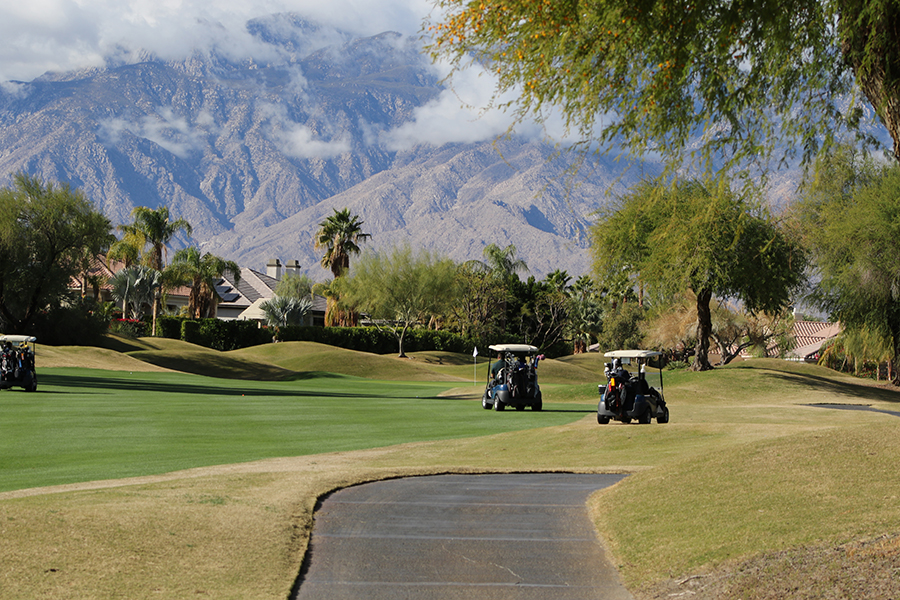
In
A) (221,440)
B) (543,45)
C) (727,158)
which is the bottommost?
(221,440)

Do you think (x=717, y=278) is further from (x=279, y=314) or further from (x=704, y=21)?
(x=279, y=314)

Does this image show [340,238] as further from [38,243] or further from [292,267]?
[292,267]

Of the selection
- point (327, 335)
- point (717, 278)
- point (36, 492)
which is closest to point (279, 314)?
point (327, 335)

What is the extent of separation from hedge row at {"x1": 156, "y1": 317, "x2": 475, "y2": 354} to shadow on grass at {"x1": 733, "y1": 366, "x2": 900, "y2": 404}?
35.6 meters

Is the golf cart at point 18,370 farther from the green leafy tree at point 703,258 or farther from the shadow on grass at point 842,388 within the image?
the shadow on grass at point 842,388

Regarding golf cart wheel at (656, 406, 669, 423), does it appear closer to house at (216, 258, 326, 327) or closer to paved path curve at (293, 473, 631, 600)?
paved path curve at (293, 473, 631, 600)

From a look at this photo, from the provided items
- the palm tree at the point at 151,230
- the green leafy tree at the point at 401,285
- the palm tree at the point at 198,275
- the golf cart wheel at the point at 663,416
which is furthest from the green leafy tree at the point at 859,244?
the palm tree at the point at 151,230

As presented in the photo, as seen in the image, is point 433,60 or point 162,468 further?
point 162,468

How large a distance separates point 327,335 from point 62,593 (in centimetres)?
6275

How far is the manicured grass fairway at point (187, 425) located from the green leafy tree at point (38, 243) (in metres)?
17.8

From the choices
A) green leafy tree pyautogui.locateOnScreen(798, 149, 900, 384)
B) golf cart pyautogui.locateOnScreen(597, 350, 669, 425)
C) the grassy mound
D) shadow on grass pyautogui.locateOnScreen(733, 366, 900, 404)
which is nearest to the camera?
the grassy mound

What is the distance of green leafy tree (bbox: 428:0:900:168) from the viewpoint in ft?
26.1

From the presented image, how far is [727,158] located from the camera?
9.14 meters

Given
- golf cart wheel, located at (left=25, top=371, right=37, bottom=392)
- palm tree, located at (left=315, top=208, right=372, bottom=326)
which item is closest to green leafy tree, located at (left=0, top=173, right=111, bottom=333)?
golf cart wheel, located at (left=25, top=371, right=37, bottom=392)
